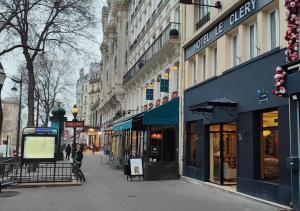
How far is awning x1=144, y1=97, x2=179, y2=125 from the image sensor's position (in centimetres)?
2022

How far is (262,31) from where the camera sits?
45.4 ft

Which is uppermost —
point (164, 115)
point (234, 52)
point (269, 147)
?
point (234, 52)

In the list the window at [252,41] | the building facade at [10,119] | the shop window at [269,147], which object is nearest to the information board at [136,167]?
the shop window at [269,147]

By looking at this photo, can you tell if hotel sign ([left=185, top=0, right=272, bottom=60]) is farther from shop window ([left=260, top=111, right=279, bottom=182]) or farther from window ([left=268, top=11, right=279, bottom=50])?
shop window ([left=260, top=111, right=279, bottom=182])

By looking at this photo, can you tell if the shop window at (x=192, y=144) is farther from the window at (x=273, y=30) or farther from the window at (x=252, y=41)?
the window at (x=273, y=30)

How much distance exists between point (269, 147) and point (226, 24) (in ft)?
18.7

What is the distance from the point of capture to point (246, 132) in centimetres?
1419

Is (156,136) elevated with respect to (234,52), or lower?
lower

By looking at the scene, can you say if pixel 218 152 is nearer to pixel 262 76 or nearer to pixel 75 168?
pixel 262 76

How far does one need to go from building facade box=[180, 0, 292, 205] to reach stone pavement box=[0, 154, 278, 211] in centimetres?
99

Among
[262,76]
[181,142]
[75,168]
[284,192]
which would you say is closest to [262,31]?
[262,76]

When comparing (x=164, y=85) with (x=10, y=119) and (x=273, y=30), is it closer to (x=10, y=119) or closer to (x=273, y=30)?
(x=273, y=30)

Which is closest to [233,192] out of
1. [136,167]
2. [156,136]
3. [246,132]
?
[246,132]

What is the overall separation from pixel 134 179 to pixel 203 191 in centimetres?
530
